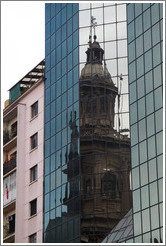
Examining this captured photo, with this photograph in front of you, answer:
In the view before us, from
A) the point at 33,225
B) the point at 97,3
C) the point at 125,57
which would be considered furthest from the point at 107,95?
the point at 33,225

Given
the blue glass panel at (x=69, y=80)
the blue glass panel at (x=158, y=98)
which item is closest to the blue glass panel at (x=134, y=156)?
the blue glass panel at (x=158, y=98)

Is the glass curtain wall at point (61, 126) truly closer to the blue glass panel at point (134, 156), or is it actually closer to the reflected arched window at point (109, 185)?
the reflected arched window at point (109, 185)

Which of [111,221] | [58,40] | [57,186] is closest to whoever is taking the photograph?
[111,221]

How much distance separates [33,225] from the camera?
52.6m

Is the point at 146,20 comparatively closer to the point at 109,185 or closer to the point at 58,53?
the point at 58,53

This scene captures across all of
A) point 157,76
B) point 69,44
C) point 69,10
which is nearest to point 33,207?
point 69,44

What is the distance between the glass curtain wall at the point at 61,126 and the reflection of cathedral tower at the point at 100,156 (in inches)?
22.0

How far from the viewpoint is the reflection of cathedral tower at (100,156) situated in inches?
1875

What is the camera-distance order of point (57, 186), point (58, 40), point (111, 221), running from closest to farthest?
1. point (111, 221)
2. point (57, 186)
3. point (58, 40)

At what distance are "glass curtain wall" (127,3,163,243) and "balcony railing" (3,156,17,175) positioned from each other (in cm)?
1217

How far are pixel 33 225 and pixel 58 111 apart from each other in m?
7.47

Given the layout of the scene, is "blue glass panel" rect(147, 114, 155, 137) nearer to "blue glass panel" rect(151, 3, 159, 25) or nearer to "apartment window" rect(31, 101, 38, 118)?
"blue glass panel" rect(151, 3, 159, 25)

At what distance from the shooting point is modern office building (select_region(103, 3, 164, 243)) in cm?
4372

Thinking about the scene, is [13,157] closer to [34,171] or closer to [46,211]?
[34,171]
